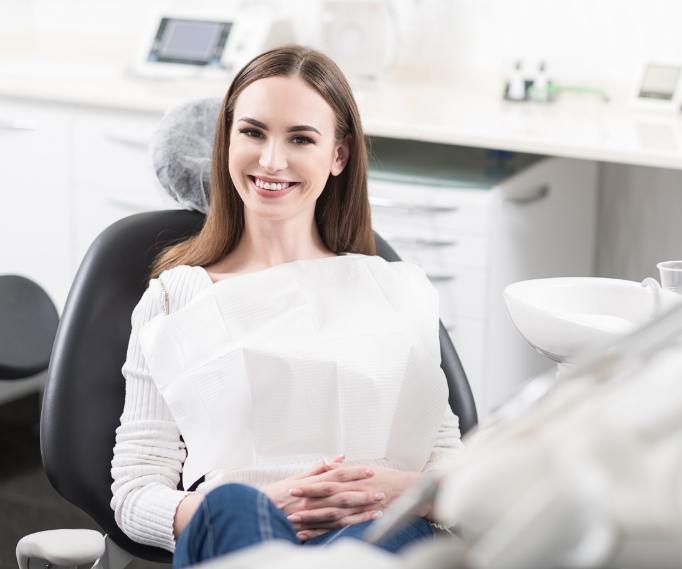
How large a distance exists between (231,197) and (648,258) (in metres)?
1.67

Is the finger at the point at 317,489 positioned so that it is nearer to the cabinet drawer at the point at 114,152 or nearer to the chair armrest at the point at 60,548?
the chair armrest at the point at 60,548

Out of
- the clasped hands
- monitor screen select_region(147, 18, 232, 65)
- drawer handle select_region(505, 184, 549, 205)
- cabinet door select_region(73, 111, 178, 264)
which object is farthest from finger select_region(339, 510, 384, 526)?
monitor screen select_region(147, 18, 232, 65)

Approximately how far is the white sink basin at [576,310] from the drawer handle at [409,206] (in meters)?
1.01

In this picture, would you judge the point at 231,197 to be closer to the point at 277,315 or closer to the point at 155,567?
the point at 277,315

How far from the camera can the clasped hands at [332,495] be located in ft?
5.05

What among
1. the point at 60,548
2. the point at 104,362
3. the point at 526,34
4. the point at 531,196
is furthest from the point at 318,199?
the point at 526,34

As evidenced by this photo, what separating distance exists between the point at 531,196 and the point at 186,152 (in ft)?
3.80

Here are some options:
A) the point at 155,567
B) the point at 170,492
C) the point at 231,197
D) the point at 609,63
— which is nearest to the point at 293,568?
the point at 170,492

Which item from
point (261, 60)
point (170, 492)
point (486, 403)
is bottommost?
point (486, 403)

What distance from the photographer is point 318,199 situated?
1.88 metres

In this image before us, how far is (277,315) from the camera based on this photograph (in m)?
1.71

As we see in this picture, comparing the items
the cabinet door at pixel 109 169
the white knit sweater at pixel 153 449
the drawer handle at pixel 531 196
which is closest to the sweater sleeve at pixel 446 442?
the white knit sweater at pixel 153 449

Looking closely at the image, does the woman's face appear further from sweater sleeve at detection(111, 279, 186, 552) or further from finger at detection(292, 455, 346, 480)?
finger at detection(292, 455, 346, 480)

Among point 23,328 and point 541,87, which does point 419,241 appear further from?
point 23,328
